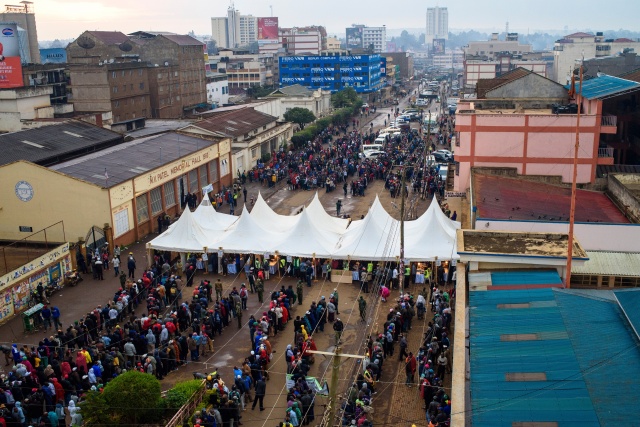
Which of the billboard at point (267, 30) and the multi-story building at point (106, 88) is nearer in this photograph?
the multi-story building at point (106, 88)

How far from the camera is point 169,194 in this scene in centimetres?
3469

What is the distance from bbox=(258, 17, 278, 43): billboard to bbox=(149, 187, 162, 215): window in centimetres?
13269

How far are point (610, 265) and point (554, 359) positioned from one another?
6.86 m

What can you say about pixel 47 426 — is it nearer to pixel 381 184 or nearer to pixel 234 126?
pixel 381 184

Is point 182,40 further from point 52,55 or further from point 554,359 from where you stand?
point 554,359

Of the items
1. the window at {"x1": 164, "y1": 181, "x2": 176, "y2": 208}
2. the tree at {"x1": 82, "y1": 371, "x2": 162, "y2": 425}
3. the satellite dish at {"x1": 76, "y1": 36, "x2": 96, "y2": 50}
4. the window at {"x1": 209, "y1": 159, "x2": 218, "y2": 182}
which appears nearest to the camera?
the tree at {"x1": 82, "y1": 371, "x2": 162, "y2": 425}

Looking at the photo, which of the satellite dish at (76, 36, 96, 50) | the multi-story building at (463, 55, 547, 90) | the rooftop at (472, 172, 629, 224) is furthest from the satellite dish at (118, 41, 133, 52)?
the rooftop at (472, 172, 629, 224)

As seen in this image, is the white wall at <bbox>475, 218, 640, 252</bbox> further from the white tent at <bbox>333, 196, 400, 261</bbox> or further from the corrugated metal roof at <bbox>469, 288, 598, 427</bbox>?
the corrugated metal roof at <bbox>469, 288, 598, 427</bbox>

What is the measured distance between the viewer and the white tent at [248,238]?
2578 centimetres

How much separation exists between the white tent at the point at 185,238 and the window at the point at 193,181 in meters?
10.3

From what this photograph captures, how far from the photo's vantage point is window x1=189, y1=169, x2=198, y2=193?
37094 millimetres

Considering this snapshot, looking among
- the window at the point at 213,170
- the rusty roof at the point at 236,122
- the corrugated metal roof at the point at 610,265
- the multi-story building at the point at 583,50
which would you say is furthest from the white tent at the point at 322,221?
the multi-story building at the point at 583,50

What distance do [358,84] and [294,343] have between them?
3349 inches

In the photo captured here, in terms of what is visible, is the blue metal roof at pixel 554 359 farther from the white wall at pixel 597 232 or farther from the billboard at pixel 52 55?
the billboard at pixel 52 55
